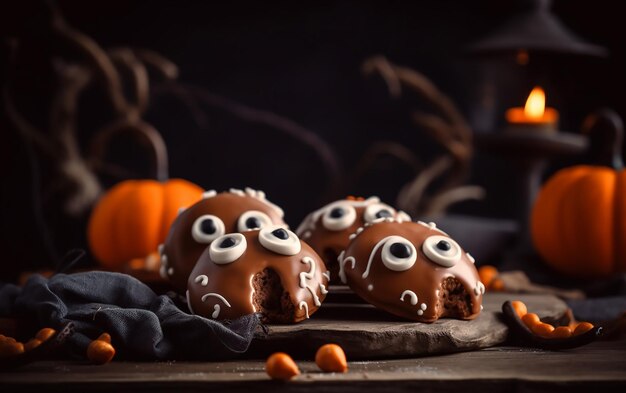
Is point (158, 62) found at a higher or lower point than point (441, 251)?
higher

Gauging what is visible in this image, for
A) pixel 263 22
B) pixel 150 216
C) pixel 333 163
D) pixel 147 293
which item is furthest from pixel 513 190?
pixel 147 293

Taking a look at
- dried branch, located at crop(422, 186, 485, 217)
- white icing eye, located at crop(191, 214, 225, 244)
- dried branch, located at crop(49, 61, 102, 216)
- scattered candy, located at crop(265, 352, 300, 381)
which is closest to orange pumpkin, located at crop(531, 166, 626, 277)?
dried branch, located at crop(422, 186, 485, 217)

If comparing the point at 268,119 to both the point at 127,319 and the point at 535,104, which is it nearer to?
the point at 535,104

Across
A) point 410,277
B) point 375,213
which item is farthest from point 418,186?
point 410,277

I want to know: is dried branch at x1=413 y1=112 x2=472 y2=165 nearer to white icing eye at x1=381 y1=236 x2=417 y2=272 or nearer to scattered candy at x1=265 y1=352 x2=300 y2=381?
white icing eye at x1=381 y1=236 x2=417 y2=272

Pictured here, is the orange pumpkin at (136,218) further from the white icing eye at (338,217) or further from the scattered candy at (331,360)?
the scattered candy at (331,360)

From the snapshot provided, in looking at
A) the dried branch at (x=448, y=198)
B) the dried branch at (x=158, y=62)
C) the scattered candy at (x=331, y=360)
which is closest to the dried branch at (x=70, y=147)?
the dried branch at (x=158, y=62)
